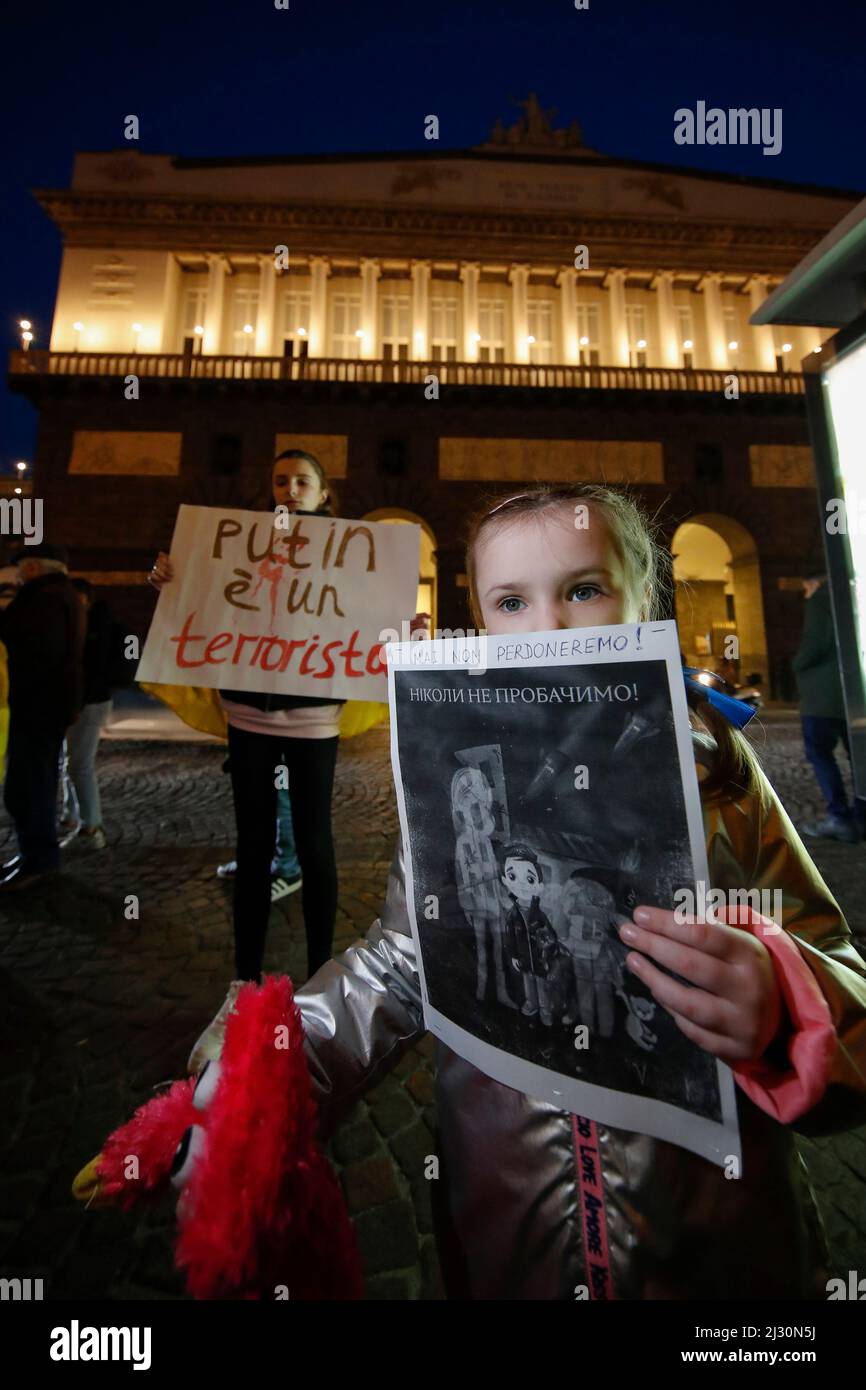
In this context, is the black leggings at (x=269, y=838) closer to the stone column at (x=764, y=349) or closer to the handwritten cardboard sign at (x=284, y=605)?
the handwritten cardboard sign at (x=284, y=605)

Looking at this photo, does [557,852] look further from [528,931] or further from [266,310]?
[266,310]

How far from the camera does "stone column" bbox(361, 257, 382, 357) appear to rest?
61.9 feet

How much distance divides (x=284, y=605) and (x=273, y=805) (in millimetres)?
684

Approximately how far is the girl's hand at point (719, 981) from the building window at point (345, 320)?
73.5ft

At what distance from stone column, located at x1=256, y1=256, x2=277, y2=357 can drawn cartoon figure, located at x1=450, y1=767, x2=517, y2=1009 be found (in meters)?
22.0

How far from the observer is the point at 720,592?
19422 millimetres

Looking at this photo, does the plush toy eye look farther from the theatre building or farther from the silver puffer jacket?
the theatre building

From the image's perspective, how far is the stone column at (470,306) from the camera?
19.0m

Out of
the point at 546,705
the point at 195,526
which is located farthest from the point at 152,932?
the point at 546,705

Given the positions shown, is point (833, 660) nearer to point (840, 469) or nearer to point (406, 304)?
point (840, 469)

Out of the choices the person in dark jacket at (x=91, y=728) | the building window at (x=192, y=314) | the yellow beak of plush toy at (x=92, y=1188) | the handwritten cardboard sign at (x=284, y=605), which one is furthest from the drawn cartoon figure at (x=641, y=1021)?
the building window at (x=192, y=314)

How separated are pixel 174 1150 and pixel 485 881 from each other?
503mm

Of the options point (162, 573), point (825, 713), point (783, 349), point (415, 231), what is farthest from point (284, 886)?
point (783, 349)

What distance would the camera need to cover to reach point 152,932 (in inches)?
106
